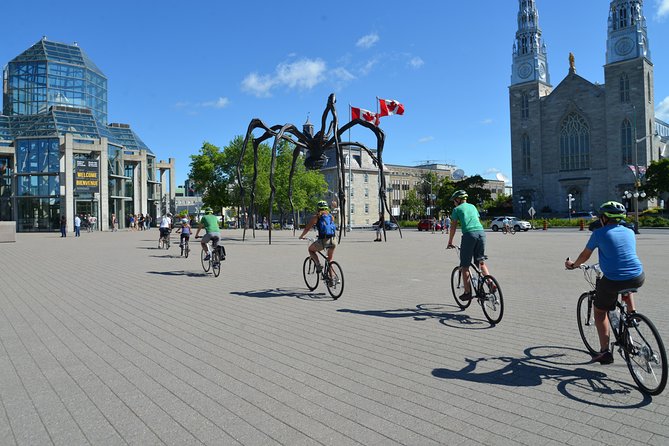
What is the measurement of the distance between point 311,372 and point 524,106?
93695 millimetres

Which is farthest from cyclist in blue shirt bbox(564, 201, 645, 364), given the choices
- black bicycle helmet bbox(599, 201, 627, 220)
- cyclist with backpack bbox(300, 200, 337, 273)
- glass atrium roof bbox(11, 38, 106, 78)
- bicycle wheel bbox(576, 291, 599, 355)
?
glass atrium roof bbox(11, 38, 106, 78)

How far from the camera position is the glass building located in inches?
1970

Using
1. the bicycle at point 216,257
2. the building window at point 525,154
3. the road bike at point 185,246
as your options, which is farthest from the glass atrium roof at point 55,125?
the building window at point 525,154

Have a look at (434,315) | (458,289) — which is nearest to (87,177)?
(458,289)

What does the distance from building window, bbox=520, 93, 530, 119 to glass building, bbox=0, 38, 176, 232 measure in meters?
62.7

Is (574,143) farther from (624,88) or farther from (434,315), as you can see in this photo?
(434,315)

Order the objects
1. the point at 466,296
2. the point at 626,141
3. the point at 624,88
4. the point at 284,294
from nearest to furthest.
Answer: the point at 466,296
the point at 284,294
the point at 624,88
the point at 626,141

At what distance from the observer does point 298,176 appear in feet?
213

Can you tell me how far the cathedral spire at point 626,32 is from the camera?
7644cm

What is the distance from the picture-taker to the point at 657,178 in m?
63.6

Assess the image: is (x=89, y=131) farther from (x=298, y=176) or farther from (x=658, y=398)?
(x=658, y=398)

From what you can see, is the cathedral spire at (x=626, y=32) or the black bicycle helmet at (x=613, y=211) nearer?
the black bicycle helmet at (x=613, y=211)

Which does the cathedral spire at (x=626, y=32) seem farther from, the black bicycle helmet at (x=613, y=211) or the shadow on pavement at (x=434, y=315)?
the black bicycle helmet at (x=613, y=211)

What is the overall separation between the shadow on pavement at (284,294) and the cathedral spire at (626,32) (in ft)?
275
